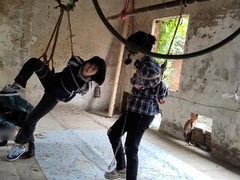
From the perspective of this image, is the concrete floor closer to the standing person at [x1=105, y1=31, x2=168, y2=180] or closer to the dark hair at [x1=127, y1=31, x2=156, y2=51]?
the standing person at [x1=105, y1=31, x2=168, y2=180]

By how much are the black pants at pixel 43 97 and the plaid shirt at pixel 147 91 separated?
0.84m

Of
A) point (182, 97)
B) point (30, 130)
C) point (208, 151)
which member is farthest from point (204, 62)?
point (30, 130)

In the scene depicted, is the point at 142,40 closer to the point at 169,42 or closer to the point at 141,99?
the point at 141,99

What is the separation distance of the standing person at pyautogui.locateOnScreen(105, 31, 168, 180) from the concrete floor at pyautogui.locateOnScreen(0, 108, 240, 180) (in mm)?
969

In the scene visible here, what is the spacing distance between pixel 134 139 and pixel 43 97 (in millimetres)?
1061

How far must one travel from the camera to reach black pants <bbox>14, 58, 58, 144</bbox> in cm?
266

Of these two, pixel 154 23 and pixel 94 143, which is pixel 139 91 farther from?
pixel 154 23

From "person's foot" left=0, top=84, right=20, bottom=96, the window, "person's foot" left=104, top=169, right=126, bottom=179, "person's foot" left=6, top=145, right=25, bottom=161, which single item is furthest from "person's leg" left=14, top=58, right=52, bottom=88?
the window

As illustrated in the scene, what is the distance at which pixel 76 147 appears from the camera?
3.82 metres

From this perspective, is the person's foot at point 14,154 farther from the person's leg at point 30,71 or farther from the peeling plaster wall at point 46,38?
the peeling plaster wall at point 46,38

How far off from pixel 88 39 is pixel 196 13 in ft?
8.53

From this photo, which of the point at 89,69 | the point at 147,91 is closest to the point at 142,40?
the point at 147,91

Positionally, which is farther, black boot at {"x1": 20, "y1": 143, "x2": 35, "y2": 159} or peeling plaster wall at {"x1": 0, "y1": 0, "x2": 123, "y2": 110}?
peeling plaster wall at {"x1": 0, "y1": 0, "x2": 123, "y2": 110}

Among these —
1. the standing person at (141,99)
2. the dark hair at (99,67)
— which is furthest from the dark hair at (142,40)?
the dark hair at (99,67)
